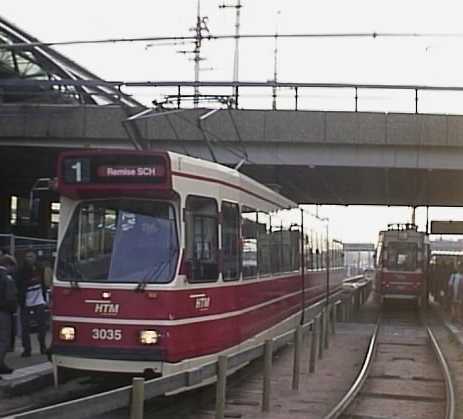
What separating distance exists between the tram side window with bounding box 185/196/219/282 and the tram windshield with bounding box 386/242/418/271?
25.3 metres

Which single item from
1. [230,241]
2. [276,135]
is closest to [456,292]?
[276,135]

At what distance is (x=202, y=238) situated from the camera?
11.6 m

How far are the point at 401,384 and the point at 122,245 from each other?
636cm

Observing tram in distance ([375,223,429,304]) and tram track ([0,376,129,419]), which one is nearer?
tram track ([0,376,129,419])

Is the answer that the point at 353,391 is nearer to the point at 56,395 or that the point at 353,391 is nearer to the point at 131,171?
the point at 56,395

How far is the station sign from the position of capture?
46.1 meters

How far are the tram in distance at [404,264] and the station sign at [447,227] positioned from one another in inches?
394

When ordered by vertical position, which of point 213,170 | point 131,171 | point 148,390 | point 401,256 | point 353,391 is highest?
point 213,170

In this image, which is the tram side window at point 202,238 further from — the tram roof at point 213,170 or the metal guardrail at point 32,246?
the metal guardrail at point 32,246

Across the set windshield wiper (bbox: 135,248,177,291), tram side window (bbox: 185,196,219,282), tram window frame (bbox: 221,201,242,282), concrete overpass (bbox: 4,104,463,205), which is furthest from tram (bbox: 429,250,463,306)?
windshield wiper (bbox: 135,248,177,291)

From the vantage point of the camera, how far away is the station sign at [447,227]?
4612 centimetres

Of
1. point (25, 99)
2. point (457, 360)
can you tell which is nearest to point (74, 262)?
point (457, 360)

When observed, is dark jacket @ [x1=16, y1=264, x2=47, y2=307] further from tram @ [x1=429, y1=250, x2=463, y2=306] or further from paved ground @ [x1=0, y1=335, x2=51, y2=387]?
tram @ [x1=429, y1=250, x2=463, y2=306]

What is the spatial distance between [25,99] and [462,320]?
17660 mm
